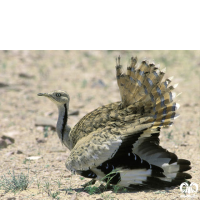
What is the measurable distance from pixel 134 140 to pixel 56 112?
517cm

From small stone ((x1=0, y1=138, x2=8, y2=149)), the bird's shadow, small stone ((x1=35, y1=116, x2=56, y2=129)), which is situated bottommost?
the bird's shadow

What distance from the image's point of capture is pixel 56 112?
393 inches

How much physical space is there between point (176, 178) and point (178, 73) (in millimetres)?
8743

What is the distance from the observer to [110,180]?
5.18 m

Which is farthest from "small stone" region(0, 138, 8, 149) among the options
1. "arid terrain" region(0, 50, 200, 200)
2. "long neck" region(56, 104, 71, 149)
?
"long neck" region(56, 104, 71, 149)

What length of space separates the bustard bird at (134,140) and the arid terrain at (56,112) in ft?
0.77

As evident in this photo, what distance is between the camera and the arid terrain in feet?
17.4

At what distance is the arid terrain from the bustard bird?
23cm

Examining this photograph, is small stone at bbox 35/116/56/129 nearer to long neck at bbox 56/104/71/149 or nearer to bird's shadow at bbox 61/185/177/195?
long neck at bbox 56/104/71/149

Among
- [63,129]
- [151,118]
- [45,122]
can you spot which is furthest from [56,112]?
[151,118]

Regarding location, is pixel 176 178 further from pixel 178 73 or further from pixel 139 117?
pixel 178 73

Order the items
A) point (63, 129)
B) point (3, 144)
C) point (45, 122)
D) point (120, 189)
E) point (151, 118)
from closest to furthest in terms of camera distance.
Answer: point (151, 118) < point (120, 189) < point (63, 129) < point (3, 144) < point (45, 122)

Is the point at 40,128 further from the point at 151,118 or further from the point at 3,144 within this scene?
the point at 151,118

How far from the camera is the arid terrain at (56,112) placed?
17.4ft
